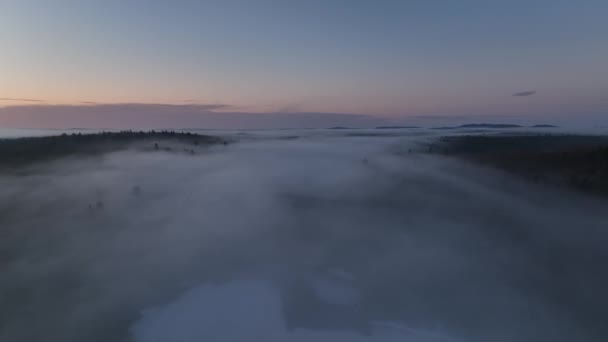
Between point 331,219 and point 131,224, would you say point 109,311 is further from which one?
point 331,219

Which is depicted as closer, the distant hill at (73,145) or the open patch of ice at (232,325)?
the open patch of ice at (232,325)

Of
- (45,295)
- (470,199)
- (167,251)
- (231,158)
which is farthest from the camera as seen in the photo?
(231,158)

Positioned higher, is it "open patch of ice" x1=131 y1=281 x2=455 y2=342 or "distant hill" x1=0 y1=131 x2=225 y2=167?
"distant hill" x1=0 y1=131 x2=225 y2=167

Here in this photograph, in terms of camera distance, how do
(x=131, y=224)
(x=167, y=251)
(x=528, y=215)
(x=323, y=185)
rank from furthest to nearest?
(x=323, y=185) → (x=528, y=215) → (x=131, y=224) → (x=167, y=251)

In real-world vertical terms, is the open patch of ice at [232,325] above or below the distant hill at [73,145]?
below

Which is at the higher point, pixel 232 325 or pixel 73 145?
pixel 73 145

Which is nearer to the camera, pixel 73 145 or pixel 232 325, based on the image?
pixel 232 325

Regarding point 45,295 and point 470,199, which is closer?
point 45,295

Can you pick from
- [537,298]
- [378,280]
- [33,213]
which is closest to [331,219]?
[378,280]

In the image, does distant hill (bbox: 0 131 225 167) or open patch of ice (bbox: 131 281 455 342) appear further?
distant hill (bbox: 0 131 225 167)

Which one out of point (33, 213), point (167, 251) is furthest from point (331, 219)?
point (33, 213)

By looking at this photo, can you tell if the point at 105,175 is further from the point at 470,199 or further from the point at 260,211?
the point at 470,199
